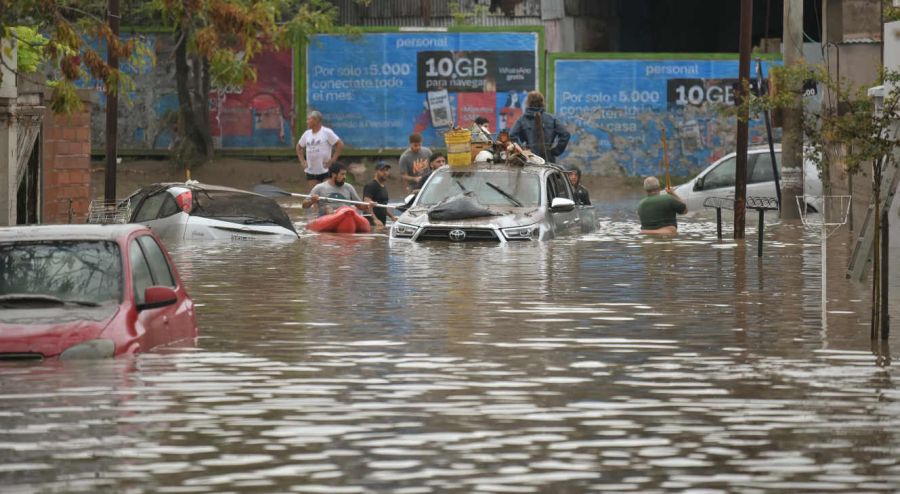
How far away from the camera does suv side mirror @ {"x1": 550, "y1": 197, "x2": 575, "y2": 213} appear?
2570cm

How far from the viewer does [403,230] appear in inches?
1014

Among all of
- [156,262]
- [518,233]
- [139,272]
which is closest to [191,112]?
[518,233]

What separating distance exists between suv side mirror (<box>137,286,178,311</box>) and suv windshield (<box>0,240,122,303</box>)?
0.56 feet

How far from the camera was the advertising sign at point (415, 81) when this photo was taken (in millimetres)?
43750

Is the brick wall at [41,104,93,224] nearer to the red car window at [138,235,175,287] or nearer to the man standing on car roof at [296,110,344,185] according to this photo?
A: the man standing on car roof at [296,110,344,185]

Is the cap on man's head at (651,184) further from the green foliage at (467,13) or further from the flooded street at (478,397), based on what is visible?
the green foliage at (467,13)

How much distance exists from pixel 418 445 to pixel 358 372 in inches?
121

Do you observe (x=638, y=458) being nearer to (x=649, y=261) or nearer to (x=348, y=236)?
(x=649, y=261)

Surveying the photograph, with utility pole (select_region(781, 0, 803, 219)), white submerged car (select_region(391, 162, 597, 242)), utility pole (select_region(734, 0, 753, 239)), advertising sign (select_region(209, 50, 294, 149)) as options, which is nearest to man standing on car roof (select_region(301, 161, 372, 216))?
white submerged car (select_region(391, 162, 597, 242))

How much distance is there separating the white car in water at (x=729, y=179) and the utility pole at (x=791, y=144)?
3.25 feet

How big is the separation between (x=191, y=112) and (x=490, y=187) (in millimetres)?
18640

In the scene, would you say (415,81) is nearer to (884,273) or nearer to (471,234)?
(471,234)

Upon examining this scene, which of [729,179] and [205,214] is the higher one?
[729,179]

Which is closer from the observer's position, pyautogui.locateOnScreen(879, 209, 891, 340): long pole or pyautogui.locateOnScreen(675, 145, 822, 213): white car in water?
pyautogui.locateOnScreen(879, 209, 891, 340): long pole
